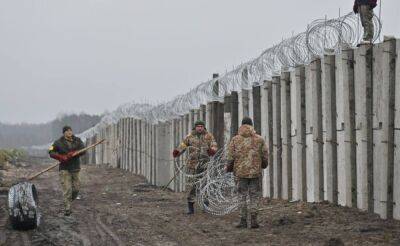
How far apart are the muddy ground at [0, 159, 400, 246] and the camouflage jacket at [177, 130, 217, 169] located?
98 centimetres

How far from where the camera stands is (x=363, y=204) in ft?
34.6

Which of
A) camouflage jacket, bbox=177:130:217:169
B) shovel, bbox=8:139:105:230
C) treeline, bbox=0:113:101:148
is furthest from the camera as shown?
treeline, bbox=0:113:101:148

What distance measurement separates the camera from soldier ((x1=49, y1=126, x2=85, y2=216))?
43.8 ft

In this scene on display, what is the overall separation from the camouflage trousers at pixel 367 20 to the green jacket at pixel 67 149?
220 inches

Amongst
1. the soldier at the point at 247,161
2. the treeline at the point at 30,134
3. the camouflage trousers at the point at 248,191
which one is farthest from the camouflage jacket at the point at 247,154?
the treeline at the point at 30,134

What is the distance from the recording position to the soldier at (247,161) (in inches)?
426

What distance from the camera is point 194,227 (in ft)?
37.2

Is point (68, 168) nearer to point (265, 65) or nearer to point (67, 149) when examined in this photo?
point (67, 149)

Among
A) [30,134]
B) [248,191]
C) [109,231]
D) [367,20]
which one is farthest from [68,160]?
[30,134]

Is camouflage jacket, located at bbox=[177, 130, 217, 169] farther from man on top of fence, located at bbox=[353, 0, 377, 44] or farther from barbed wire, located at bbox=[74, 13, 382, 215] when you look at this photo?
man on top of fence, located at bbox=[353, 0, 377, 44]

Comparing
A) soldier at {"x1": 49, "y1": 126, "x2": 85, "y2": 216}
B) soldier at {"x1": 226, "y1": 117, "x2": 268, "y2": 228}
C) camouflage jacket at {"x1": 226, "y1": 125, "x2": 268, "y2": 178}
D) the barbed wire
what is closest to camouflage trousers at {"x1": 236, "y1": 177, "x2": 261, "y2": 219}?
soldier at {"x1": 226, "y1": 117, "x2": 268, "y2": 228}

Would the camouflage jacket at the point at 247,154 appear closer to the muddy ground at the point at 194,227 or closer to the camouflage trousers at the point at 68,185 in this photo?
the muddy ground at the point at 194,227

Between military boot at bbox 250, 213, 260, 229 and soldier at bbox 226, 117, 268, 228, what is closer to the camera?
military boot at bbox 250, 213, 260, 229

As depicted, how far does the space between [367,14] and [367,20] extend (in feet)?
0.29
